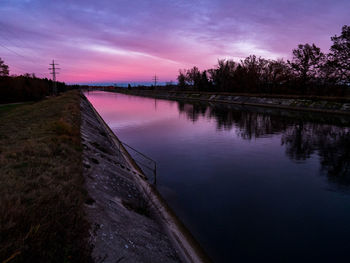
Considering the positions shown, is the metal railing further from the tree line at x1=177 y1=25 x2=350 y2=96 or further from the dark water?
the tree line at x1=177 y1=25 x2=350 y2=96

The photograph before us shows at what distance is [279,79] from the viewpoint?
68688 millimetres

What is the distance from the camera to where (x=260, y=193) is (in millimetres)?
11039

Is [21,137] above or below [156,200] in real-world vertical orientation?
above

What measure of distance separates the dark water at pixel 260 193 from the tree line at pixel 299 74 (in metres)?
36.0

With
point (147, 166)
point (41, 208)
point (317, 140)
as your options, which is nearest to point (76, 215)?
point (41, 208)

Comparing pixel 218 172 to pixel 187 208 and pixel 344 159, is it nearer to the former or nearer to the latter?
pixel 187 208

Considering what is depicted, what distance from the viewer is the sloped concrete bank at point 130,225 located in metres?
4.98

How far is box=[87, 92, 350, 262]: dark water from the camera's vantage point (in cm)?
737

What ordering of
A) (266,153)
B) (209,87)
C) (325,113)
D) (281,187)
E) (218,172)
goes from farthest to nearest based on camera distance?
1. (209,87)
2. (325,113)
3. (266,153)
4. (218,172)
5. (281,187)

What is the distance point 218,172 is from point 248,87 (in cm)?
7281

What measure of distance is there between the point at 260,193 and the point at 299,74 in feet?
202

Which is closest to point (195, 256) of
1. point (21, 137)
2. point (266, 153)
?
point (21, 137)

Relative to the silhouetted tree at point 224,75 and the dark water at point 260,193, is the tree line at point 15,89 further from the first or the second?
the silhouetted tree at point 224,75

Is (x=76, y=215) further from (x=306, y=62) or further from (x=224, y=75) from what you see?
(x=224, y=75)
